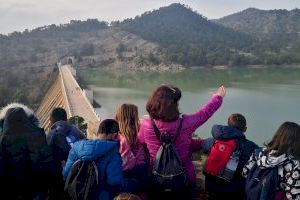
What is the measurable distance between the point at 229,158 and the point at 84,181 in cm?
89

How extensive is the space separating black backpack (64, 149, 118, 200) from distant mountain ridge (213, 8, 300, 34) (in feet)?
350

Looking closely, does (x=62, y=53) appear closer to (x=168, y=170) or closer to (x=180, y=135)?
(x=180, y=135)

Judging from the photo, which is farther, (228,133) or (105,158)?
(228,133)

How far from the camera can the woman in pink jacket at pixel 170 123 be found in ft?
8.54

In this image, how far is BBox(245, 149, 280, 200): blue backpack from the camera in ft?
7.98

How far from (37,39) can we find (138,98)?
65.0 metres

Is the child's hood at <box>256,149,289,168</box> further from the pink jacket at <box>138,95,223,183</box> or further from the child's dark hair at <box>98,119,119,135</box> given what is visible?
the child's dark hair at <box>98,119,119,135</box>

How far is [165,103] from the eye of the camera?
2.60 meters

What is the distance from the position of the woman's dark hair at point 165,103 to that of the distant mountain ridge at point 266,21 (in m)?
106

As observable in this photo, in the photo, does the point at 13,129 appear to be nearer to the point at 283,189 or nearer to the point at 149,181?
the point at 149,181

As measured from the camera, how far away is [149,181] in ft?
8.74

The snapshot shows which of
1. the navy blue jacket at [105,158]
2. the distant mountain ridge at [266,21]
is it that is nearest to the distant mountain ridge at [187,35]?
the distant mountain ridge at [266,21]

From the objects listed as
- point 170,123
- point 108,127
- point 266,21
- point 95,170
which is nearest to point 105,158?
point 95,170

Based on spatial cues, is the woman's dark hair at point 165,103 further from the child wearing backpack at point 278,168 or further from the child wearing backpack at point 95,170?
the child wearing backpack at point 278,168
